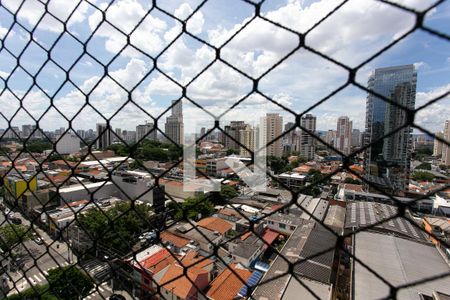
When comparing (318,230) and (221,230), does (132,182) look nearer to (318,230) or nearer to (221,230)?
(221,230)

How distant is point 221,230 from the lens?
5.25 meters

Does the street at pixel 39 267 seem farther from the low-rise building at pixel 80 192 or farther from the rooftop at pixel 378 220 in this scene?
the rooftop at pixel 378 220

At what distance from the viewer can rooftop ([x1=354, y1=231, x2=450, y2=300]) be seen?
278cm

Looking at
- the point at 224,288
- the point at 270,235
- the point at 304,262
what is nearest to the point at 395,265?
the point at 304,262

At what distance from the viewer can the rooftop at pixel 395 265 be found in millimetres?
2783

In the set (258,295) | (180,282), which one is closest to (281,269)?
(258,295)

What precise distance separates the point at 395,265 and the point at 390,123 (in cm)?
258

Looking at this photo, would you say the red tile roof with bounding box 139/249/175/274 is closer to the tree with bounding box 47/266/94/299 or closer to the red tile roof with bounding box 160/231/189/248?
the tree with bounding box 47/266/94/299

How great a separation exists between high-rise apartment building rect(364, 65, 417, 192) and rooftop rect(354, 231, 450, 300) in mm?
862

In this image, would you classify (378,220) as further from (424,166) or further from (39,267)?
(424,166)

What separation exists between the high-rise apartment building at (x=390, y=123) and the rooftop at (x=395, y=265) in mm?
862

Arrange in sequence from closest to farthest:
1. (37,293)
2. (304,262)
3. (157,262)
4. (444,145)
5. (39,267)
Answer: (444,145), (37,293), (39,267), (304,262), (157,262)

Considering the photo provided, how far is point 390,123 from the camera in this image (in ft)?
4.89

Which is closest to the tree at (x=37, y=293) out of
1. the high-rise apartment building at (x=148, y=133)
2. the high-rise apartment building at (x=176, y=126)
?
the high-rise apartment building at (x=148, y=133)
